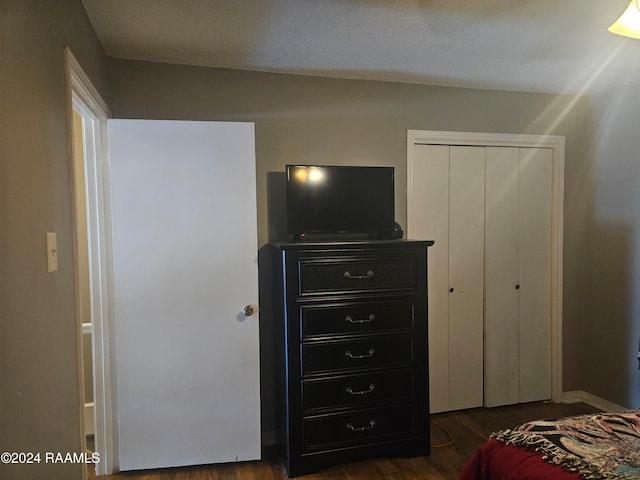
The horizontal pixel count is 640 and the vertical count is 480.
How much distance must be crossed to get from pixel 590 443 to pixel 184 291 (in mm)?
2045

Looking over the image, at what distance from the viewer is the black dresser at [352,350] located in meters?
2.57

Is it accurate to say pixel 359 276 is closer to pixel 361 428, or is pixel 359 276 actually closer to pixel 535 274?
pixel 361 428

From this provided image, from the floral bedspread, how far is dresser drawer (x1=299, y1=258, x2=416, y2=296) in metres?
1.09

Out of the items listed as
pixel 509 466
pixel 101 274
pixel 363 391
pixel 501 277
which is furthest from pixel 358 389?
pixel 101 274

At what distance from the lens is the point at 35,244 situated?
1.24 m

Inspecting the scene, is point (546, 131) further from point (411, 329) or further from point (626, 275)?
point (411, 329)

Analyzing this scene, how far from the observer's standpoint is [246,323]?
8.86ft


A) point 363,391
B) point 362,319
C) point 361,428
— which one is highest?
point 362,319

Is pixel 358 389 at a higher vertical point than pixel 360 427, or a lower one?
higher

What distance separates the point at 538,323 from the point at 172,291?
2.70m

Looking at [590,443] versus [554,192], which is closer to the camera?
[590,443]

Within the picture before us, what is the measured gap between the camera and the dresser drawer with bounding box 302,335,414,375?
2590 mm

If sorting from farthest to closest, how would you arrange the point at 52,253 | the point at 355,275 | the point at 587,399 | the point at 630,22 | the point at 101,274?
1. the point at 587,399
2. the point at 355,275
3. the point at 101,274
4. the point at 630,22
5. the point at 52,253

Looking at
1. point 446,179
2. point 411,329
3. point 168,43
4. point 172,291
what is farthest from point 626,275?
point 168,43
